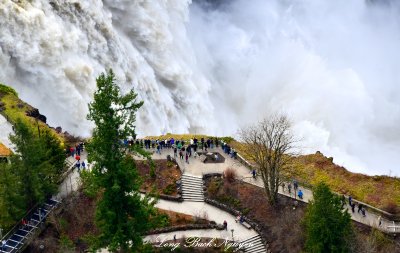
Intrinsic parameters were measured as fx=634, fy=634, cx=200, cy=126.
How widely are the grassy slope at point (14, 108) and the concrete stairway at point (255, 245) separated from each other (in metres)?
20.3

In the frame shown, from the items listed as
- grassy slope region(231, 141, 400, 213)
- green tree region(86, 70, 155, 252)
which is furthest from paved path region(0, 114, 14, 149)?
grassy slope region(231, 141, 400, 213)

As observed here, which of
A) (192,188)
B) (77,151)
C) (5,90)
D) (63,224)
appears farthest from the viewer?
(5,90)

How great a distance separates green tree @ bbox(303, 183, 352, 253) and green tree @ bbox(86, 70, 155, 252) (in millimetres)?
10542

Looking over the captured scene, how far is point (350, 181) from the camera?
5291 centimetres

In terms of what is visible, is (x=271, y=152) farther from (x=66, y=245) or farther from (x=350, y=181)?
(x=66, y=245)

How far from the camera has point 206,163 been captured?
185 ft

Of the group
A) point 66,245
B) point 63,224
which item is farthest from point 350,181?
point 66,245

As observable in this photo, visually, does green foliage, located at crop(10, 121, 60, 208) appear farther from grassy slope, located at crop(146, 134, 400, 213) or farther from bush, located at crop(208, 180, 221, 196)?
grassy slope, located at crop(146, 134, 400, 213)

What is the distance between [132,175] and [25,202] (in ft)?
38.0

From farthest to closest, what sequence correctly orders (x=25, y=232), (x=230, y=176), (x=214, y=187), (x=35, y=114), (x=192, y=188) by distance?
1. (x=35, y=114)
2. (x=230, y=176)
3. (x=192, y=188)
4. (x=214, y=187)
5. (x=25, y=232)

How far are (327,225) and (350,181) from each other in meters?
13.9

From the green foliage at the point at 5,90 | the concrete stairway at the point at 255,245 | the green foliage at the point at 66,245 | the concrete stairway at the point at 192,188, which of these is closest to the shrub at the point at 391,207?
the concrete stairway at the point at 255,245

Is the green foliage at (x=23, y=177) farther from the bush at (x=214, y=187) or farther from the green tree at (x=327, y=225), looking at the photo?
the green tree at (x=327, y=225)

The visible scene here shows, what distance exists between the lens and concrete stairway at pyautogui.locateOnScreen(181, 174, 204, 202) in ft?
172
